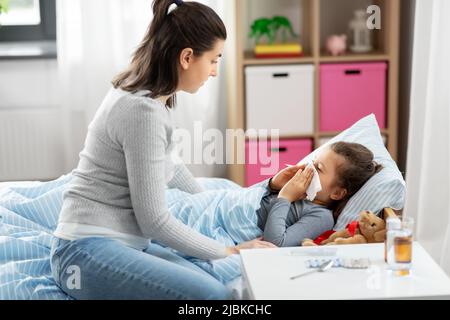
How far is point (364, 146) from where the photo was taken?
241 cm

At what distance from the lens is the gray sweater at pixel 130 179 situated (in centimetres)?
193

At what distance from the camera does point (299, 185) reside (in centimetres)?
225

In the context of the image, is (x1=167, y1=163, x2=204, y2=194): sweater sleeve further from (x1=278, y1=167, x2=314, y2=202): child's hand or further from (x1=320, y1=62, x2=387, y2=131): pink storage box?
(x1=320, y1=62, x2=387, y2=131): pink storage box

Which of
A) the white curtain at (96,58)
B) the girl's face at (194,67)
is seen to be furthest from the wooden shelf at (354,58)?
the girl's face at (194,67)

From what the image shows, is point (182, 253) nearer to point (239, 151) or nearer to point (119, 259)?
point (119, 259)

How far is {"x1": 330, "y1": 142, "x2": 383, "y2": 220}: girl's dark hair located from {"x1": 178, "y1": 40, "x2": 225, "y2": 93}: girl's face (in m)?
0.45

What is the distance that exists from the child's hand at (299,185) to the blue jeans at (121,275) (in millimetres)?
384

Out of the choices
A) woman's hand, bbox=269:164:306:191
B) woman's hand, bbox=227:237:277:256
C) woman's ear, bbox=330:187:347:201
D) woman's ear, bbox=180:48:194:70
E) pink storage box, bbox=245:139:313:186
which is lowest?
pink storage box, bbox=245:139:313:186

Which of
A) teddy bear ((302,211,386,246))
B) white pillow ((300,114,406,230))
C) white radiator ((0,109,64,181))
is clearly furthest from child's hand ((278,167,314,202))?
white radiator ((0,109,64,181))

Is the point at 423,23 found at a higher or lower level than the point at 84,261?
higher

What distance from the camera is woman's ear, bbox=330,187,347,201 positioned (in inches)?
90.5

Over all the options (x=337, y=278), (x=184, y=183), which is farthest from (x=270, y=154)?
(x=337, y=278)

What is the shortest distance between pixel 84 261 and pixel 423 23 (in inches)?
66.9
